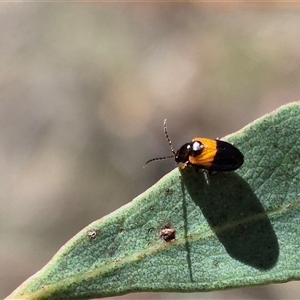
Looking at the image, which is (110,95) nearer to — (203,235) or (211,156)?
(211,156)

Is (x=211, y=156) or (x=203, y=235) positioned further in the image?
(x=211, y=156)

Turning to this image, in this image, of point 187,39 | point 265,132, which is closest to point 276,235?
point 265,132

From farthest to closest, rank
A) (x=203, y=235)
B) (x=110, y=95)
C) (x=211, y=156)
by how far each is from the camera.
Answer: (x=110, y=95), (x=211, y=156), (x=203, y=235)

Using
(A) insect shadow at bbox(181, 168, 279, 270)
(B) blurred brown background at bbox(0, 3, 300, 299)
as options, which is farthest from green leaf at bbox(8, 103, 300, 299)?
(B) blurred brown background at bbox(0, 3, 300, 299)

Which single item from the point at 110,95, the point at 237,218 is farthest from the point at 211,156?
the point at 110,95

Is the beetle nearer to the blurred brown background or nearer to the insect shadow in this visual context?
the insect shadow

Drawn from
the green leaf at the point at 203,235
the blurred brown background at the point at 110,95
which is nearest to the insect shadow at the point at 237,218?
the green leaf at the point at 203,235
